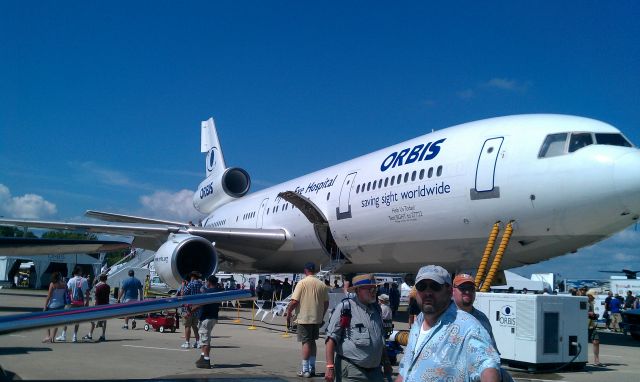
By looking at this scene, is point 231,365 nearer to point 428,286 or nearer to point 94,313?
point 94,313

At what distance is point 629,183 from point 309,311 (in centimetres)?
530

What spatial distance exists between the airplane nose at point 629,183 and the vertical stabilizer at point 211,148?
73.2 feet

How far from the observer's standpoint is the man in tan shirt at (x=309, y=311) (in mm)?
7473

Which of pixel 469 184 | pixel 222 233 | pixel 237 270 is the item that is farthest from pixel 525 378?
pixel 237 270

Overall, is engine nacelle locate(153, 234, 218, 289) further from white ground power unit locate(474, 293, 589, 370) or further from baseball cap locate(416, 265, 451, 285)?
baseball cap locate(416, 265, 451, 285)

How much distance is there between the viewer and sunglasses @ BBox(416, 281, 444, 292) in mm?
2791

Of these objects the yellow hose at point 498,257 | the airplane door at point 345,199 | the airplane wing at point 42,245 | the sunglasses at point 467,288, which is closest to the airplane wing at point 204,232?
the airplane door at point 345,199

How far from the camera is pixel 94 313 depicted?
3023 mm

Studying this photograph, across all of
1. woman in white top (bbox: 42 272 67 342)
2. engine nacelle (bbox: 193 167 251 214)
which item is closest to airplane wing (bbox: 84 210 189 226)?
engine nacelle (bbox: 193 167 251 214)

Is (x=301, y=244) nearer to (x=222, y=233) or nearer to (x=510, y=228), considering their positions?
(x=222, y=233)

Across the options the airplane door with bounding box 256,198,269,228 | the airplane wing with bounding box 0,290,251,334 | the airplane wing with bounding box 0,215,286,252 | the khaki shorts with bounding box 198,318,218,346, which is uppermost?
the airplane door with bounding box 256,198,269,228

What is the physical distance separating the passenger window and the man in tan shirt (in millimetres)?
4863

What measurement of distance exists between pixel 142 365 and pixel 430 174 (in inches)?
264

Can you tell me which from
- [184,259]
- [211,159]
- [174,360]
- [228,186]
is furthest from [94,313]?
[211,159]
